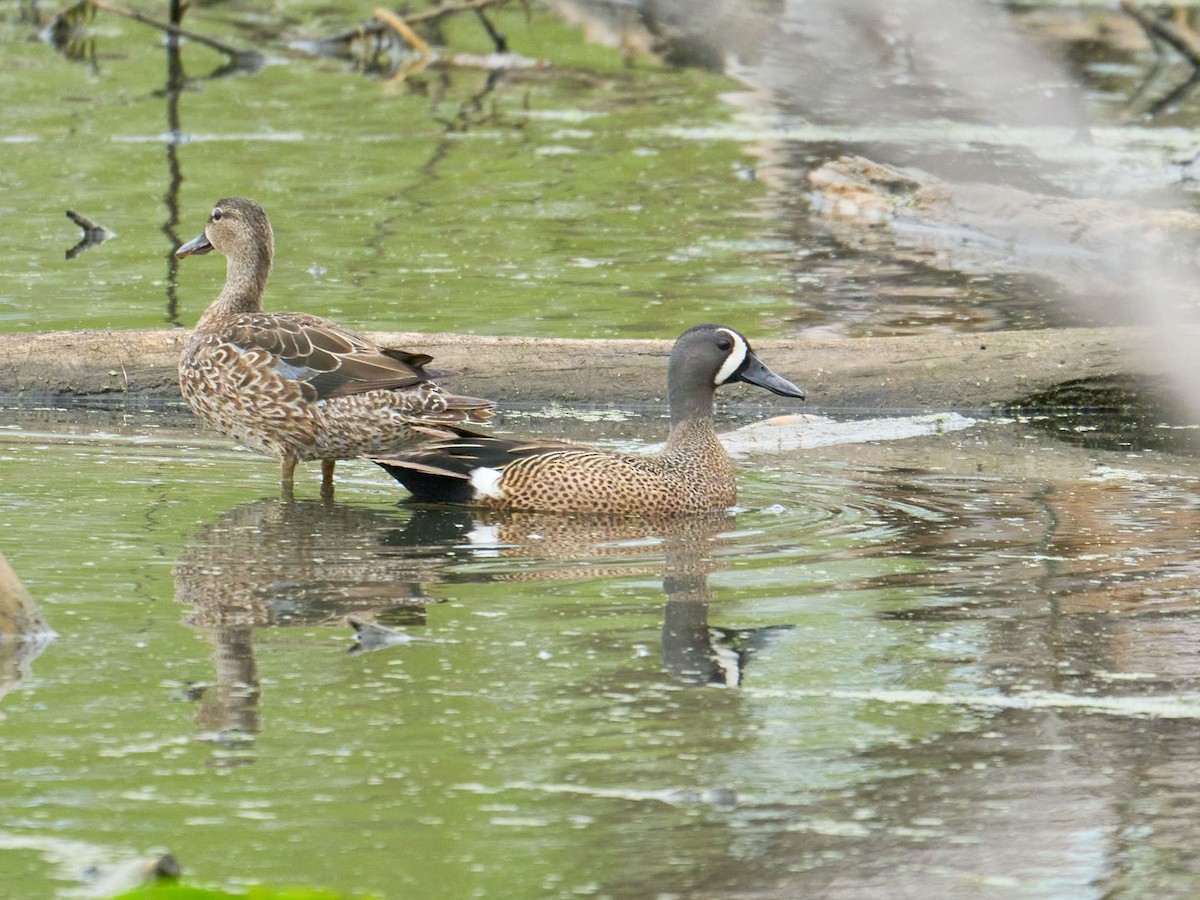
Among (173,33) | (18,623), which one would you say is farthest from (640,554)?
(173,33)

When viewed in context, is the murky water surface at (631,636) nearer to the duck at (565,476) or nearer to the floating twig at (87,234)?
the duck at (565,476)

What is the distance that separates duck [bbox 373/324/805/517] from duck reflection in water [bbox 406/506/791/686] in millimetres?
56

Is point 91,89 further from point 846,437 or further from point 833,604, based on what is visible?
point 833,604

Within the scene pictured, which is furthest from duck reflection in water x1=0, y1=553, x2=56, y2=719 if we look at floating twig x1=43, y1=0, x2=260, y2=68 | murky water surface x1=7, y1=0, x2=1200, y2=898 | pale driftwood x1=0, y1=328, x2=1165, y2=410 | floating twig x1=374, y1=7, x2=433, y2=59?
floating twig x1=374, y1=7, x2=433, y2=59

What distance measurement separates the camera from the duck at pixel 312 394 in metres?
8.37

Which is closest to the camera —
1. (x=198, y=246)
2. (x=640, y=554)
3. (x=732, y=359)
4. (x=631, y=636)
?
(x=631, y=636)

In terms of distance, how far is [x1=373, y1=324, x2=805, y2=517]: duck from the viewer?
793 centimetres

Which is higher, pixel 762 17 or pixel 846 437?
pixel 762 17

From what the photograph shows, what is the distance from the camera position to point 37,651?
5566 mm

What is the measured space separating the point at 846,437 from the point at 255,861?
582 centimetres

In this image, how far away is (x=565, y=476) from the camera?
792 cm

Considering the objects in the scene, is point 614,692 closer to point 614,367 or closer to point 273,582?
point 273,582

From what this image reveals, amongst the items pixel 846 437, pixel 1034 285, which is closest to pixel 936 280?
pixel 1034 285

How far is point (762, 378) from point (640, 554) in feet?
5.31
